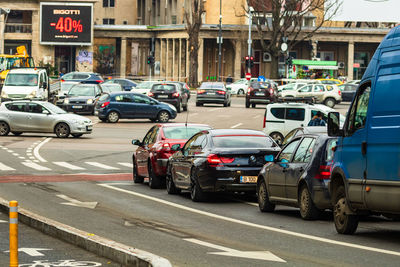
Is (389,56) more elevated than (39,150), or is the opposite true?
(389,56)

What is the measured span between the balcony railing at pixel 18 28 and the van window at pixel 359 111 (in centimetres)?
9160

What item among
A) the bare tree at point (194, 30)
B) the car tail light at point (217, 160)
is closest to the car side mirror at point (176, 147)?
the car tail light at point (217, 160)

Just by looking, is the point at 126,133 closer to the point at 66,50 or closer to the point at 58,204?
the point at 58,204

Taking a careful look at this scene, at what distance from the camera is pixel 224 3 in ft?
354

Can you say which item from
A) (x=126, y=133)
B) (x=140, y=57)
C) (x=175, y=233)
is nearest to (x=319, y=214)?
(x=175, y=233)

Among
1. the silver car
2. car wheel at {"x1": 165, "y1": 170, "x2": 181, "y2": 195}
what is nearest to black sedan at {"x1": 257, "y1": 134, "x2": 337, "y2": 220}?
car wheel at {"x1": 165, "y1": 170, "x2": 181, "y2": 195}

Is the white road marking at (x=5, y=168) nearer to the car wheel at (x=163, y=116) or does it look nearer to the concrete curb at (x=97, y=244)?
the concrete curb at (x=97, y=244)

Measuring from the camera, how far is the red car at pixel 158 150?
23.2 meters

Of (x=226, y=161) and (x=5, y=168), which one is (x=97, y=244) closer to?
(x=226, y=161)

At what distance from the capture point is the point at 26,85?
53.5m

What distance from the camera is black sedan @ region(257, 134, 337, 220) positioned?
1554 centimetres

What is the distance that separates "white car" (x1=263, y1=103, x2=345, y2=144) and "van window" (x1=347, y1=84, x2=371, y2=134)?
2424cm

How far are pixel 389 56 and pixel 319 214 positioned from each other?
404 centimetres

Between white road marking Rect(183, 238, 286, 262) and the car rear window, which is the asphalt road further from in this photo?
the car rear window
